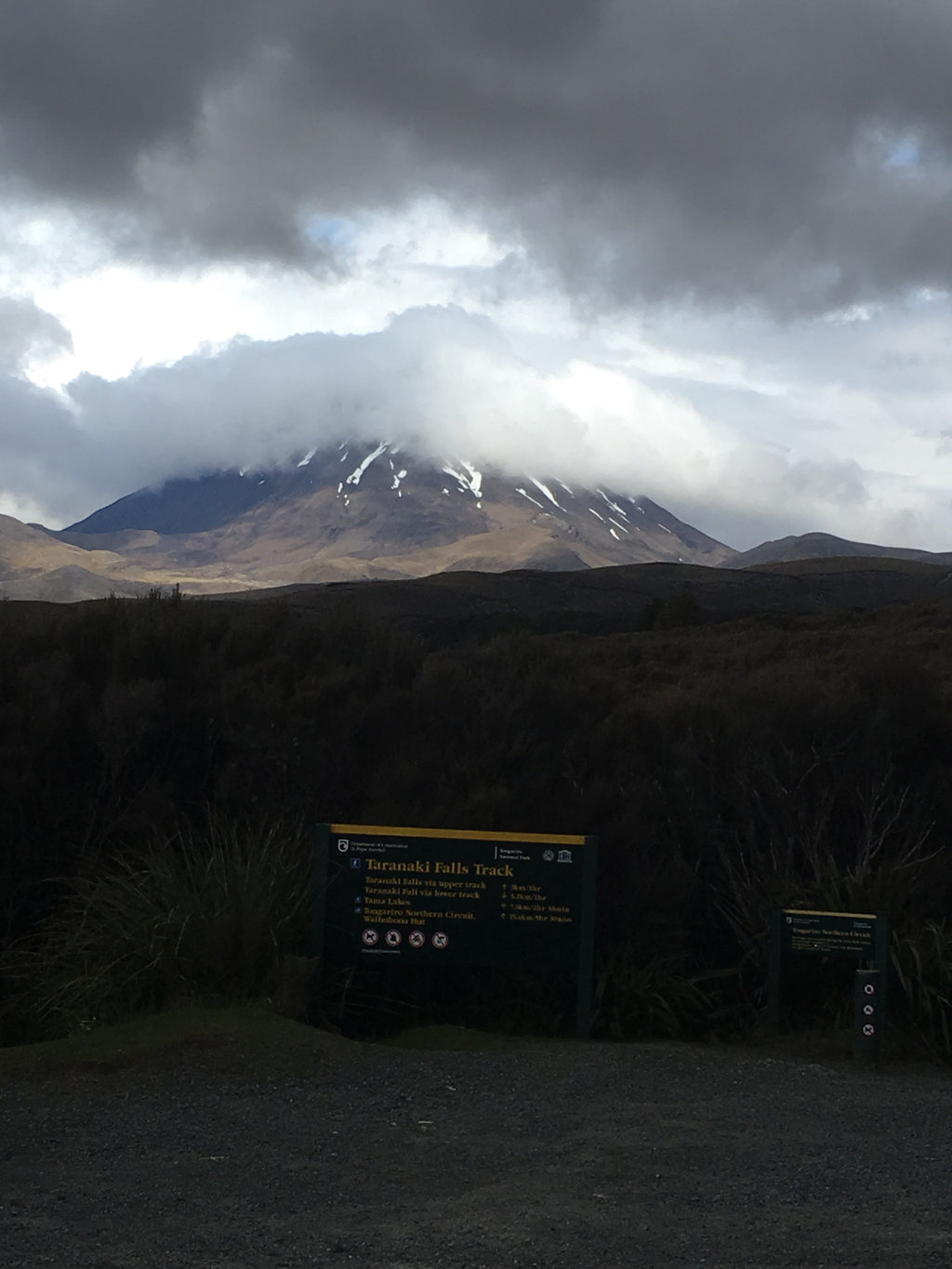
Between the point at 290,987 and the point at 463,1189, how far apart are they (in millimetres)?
2753

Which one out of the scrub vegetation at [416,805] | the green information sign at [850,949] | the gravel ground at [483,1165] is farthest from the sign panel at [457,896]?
the green information sign at [850,949]

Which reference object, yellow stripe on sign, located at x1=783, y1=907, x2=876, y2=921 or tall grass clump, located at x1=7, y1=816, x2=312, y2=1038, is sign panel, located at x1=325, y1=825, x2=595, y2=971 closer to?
tall grass clump, located at x1=7, y1=816, x2=312, y2=1038

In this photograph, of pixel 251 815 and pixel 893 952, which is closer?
pixel 893 952

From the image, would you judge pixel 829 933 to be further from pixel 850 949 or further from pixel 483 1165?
pixel 483 1165

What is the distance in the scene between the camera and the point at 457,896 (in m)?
7.66

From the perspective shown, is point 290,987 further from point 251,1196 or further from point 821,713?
point 821,713

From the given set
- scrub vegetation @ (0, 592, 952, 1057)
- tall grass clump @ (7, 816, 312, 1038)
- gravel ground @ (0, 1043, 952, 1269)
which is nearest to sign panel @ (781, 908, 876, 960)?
scrub vegetation @ (0, 592, 952, 1057)

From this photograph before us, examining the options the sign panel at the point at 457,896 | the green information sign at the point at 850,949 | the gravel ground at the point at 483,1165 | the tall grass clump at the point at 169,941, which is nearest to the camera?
the gravel ground at the point at 483,1165

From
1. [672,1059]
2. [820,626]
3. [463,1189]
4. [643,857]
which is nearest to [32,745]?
[643,857]

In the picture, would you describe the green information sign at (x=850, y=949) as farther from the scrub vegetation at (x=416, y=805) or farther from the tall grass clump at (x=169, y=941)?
the tall grass clump at (x=169, y=941)

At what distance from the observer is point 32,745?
889 centimetres

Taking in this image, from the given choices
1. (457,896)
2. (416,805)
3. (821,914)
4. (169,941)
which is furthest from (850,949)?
(169,941)

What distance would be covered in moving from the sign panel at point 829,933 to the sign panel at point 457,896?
3.79ft

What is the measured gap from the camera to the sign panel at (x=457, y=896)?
763 cm
